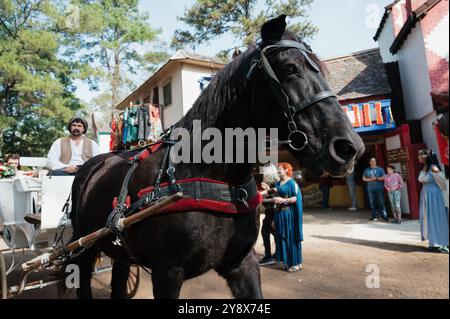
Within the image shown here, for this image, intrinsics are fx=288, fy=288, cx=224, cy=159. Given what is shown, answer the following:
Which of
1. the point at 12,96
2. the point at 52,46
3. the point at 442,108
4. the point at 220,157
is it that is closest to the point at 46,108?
the point at 12,96

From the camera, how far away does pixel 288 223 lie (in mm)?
4930

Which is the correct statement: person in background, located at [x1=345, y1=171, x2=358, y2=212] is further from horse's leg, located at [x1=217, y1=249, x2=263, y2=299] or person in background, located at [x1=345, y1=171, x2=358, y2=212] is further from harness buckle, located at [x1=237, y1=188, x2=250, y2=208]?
harness buckle, located at [x1=237, y1=188, x2=250, y2=208]

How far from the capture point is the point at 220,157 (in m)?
1.73

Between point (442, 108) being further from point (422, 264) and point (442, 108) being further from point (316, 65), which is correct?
point (422, 264)

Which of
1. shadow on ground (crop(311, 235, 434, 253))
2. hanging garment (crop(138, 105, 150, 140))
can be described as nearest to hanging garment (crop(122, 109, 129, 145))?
hanging garment (crop(138, 105, 150, 140))

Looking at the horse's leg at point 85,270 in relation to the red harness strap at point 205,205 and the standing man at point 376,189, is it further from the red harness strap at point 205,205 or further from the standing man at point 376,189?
the standing man at point 376,189

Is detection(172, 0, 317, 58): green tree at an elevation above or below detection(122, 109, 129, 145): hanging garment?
above

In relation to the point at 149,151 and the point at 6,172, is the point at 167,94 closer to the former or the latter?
the point at 6,172

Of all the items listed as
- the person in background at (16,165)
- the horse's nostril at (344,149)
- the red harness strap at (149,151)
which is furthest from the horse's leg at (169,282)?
the person in background at (16,165)

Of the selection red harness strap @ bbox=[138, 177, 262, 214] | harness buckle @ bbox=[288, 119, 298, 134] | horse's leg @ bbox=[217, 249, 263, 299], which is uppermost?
harness buckle @ bbox=[288, 119, 298, 134]

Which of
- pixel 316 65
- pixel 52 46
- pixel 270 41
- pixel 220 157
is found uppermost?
pixel 52 46

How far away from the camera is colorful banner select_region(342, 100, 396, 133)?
8744 millimetres

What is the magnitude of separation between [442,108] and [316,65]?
1010 mm

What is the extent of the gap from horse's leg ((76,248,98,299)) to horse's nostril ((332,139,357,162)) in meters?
2.54
